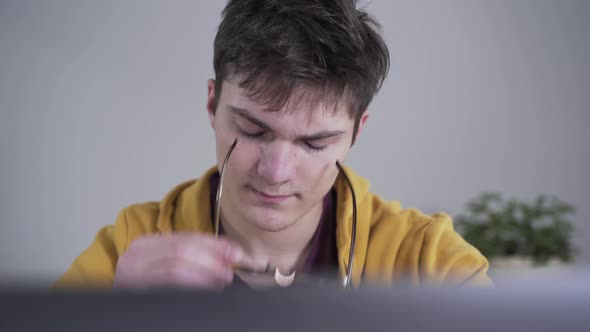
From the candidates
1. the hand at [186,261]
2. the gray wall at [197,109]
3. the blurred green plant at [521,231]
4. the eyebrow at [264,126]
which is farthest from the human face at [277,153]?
the gray wall at [197,109]

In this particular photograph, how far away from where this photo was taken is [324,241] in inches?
54.4

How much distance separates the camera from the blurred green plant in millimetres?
2686

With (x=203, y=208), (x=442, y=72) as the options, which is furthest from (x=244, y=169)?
(x=442, y=72)

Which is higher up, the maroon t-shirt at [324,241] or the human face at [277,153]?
the human face at [277,153]

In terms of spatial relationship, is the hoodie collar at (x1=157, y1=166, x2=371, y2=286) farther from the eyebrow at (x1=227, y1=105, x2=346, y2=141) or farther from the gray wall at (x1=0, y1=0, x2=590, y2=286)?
the gray wall at (x1=0, y1=0, x2=590, y2=286)

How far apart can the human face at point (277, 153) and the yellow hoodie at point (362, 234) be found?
165 millimetres

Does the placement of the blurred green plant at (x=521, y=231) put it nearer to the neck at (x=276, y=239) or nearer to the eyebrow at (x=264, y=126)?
the neck at (x=276, y=239)

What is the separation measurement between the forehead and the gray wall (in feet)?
6.88

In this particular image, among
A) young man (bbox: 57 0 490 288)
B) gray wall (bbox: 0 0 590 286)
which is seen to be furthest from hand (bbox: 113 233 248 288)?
gray wall (bbox: 0 0 590 286)

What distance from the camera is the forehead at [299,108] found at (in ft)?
3.61

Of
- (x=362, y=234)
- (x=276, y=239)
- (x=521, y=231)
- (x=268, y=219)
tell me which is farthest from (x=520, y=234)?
(x=268, y=219)

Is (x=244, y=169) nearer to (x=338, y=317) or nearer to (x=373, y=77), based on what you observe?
(x=373, y=77)

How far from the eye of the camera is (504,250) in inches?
107

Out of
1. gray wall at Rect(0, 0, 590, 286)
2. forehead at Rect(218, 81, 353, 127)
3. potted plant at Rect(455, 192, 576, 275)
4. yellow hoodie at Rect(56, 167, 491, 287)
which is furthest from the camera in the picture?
gray wall at Rect(0, 0, 590, 286)
